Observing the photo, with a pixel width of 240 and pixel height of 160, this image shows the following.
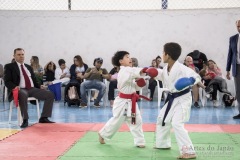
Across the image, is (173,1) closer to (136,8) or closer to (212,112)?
(136,8)

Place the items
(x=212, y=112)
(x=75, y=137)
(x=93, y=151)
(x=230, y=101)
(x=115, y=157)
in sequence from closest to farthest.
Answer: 1. (x=115, y=157)
2. (x=93, y=151)
3. (x=75, y=137)
4. (x=212, y=112)
5. (x=230, y=101)

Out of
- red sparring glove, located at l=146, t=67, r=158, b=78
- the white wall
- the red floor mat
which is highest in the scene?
the white wall

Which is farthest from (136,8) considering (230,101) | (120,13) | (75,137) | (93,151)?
(93,151)

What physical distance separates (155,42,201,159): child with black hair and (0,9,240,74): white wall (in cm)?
723

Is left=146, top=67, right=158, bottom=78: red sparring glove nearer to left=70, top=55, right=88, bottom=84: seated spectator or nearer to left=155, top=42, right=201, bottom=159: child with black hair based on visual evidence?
left=155, top=42, right=201, bottom=159: child with black hair

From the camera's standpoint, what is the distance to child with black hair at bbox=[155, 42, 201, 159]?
4.08 metres

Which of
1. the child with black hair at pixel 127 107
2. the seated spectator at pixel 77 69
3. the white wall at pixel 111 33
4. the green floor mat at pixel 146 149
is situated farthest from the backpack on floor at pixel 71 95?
the child with black hair at pixel 127 107

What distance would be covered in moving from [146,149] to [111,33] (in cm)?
757

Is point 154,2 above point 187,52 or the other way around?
above

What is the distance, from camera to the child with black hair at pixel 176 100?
4082 mm

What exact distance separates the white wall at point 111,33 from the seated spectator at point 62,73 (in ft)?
2.44

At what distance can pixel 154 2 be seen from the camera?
11.8 m

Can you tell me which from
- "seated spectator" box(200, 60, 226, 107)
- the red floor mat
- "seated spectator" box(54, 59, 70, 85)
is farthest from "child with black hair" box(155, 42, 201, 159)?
"seated spectator" box(54, 59, 70, 85)

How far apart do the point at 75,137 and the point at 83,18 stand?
7014mm
